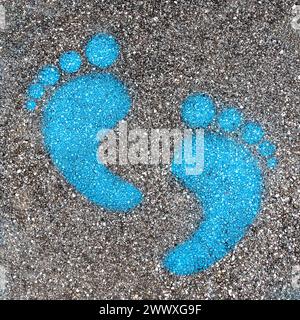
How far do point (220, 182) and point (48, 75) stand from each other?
1094 millimetres

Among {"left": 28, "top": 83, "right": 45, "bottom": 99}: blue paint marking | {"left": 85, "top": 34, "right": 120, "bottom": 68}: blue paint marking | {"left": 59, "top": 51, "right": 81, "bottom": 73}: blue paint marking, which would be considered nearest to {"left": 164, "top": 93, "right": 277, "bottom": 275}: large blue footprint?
{"left": 85, "top": 34, "right": 120, "bottom": 68}: blue paint marking

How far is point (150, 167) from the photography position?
11.4ft

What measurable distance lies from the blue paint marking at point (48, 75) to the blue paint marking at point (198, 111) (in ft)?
2.32

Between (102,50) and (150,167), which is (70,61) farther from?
(150,167)

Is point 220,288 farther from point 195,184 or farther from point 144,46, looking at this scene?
point 144,46

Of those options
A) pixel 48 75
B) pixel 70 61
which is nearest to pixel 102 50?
pixel 70 61

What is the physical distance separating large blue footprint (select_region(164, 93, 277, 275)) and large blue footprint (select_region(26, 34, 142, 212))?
349mm

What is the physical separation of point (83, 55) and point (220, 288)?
146cm

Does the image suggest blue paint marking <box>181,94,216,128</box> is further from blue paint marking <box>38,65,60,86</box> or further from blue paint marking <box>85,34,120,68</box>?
blue paint marking <box>38,65,60,86</box>

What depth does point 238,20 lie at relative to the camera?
11.5ft

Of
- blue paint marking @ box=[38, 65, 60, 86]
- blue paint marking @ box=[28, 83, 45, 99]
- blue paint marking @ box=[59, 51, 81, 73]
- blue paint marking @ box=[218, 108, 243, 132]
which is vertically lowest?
blue paint marking @ box=[218, 108, 243, 132]

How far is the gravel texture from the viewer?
346 cm
